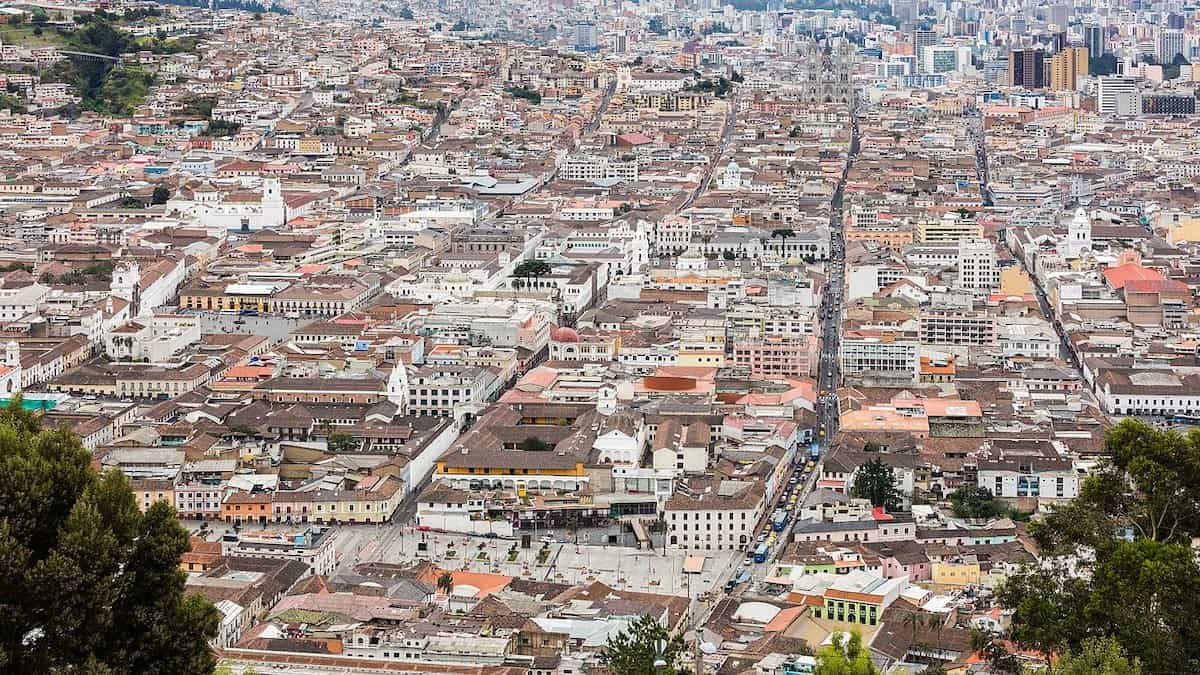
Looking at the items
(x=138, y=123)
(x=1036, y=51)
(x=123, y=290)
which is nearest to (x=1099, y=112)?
(x=1036, y=51)

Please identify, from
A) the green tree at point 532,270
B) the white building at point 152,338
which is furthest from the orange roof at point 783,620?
the green tree at point 532,270

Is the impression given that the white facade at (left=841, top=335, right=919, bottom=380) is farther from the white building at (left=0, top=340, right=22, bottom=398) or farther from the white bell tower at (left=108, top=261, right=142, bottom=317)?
the white bell tower at (left=108, top=261, right=142, bottom=317)

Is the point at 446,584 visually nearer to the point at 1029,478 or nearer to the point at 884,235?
the point at 1029,478

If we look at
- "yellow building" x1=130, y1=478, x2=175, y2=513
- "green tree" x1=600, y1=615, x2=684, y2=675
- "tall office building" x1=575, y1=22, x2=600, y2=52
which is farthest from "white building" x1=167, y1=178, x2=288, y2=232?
"tall office building" x1=575, y1=22, x2=600, y2=52

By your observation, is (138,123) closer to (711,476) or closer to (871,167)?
(871,167)

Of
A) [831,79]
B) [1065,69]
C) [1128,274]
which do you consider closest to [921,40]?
[1065,69]
